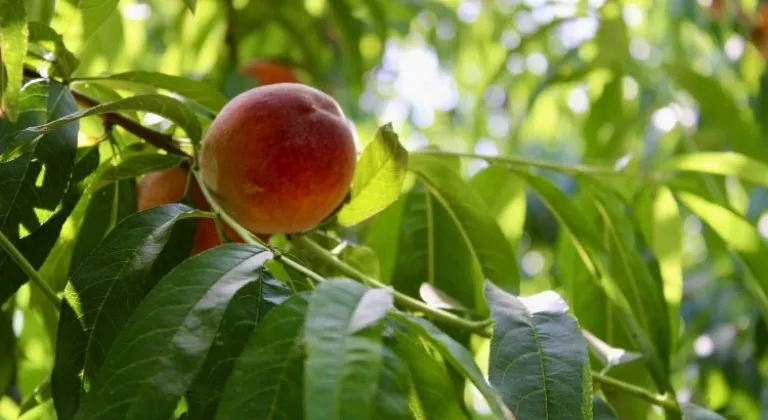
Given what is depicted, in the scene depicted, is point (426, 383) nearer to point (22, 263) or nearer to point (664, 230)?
point (22, 263)

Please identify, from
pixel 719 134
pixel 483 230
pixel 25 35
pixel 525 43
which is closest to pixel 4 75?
pixel 25 35

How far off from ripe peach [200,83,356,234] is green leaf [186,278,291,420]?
0.52ft

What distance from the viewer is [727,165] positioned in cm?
99

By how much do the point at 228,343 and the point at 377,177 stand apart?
26 cm

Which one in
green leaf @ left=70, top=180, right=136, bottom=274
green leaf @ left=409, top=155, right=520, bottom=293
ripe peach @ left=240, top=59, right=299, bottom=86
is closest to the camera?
green leaf @ left=70, top=180, right=136, bottom=274

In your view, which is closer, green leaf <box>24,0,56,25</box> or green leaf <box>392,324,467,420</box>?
green leaf <box>392,324,467,420</box>

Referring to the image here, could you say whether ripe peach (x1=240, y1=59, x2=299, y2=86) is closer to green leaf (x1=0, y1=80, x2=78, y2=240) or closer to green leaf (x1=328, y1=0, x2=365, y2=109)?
green leaf (x1=328, y1=0, x2=365, y2=109)

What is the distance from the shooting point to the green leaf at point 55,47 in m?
0.70

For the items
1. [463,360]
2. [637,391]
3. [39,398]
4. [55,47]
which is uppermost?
[55,47]

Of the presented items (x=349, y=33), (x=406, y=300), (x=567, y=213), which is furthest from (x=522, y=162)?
(x=349, y=33)

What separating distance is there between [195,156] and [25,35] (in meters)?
0.20

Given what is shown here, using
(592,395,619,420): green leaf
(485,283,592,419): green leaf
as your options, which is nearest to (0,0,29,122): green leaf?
(485,283,592,419): green leaf

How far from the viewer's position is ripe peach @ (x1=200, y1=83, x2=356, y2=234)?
697mm

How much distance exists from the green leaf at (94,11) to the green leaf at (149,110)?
115mm
